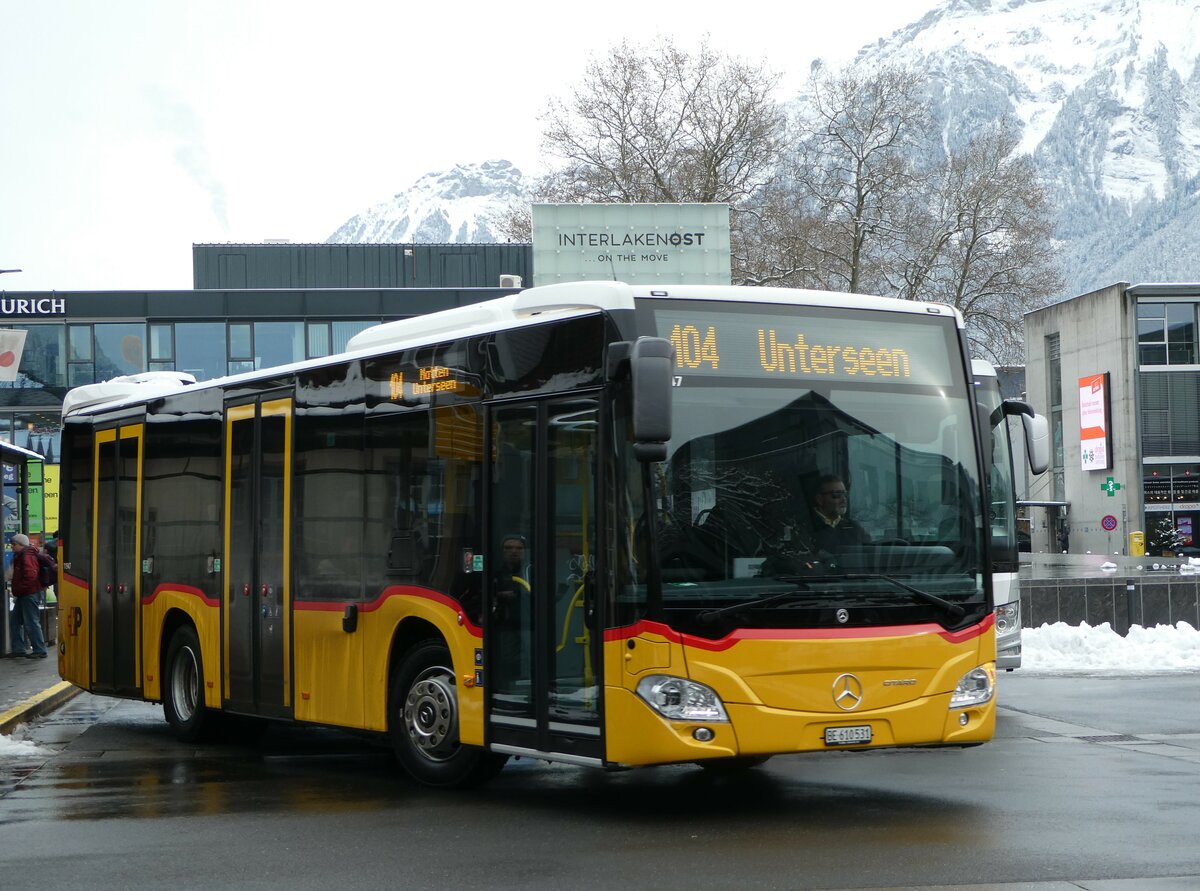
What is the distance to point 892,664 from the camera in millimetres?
9250

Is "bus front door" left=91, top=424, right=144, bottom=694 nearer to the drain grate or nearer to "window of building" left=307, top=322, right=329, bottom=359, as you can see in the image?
the drain grate

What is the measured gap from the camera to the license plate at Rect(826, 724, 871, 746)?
906 centimetres

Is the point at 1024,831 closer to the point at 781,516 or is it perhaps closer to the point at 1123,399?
the point at 781,516

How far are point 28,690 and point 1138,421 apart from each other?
55.9m

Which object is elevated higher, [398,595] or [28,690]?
[398,595]

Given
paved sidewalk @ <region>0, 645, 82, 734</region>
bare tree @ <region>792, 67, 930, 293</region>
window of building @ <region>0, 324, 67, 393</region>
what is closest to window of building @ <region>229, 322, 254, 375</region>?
window of building @ <region>0, 324, 67, 393</region>

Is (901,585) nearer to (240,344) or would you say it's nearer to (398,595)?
(398,595)

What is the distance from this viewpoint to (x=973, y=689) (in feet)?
31.4

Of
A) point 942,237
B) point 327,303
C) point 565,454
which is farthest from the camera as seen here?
point 942,237

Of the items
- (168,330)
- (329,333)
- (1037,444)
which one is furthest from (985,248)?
(1037,444)

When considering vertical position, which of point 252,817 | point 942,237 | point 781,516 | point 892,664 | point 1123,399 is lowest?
point 252,817

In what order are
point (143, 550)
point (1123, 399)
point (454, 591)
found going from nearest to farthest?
point (454, 591), point (143, 550), point (1123, 399)

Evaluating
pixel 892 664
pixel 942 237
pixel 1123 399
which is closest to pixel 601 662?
pixel 892 664

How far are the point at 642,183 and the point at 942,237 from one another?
33.7ft
